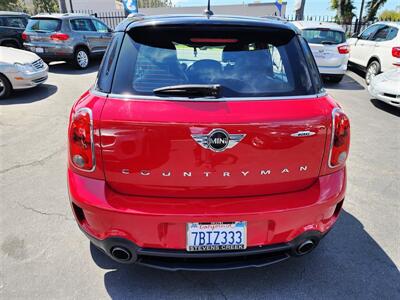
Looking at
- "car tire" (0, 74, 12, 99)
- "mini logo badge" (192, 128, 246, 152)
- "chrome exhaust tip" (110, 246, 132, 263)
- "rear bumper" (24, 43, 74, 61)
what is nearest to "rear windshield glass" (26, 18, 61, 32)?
"rear bumper" (24, 43, 74, 61)

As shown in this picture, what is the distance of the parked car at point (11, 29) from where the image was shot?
38.9 ft

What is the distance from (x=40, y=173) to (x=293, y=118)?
325 centimetres

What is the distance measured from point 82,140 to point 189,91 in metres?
0.68

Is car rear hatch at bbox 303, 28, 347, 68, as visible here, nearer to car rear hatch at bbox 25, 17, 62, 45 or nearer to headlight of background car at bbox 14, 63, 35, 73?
headlight of background car at bbox 14, 63, 35, 73

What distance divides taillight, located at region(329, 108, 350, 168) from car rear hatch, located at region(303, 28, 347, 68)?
769 centimetres

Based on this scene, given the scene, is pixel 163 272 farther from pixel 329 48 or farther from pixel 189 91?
pixel 329 48

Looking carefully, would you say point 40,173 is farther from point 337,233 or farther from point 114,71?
point 337,233

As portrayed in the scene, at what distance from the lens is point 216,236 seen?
1.94 metres

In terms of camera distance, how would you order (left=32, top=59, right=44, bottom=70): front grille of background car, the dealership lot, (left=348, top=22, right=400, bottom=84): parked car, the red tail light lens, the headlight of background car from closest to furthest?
1. the dealership lot
2. the headlight of background car
3. (left=32, top=59, right=44, bottom=70): front grille of background car
4. the red tail light lens
5. (left=348, top=22, right=400, bottom=84): parked car

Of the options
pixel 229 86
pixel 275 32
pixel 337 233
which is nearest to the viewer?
pixel 229 86

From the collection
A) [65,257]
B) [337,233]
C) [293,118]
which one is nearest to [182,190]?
[293,118]

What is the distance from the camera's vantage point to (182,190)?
1919 mm

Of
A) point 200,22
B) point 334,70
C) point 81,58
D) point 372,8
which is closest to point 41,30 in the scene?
point 81,58

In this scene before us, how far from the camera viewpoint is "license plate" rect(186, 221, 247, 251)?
1921 millimetres
